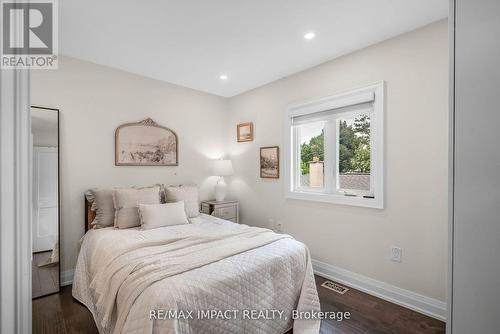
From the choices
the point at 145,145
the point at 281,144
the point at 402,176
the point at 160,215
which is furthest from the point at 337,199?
the point at 145,145

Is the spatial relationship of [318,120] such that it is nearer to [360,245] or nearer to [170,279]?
[360,245]

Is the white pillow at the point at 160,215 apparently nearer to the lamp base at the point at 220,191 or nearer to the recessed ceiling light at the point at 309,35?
the lamp base at the point at 220,191

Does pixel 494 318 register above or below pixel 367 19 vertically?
below

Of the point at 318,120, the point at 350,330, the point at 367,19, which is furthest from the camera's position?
the point at 318,120

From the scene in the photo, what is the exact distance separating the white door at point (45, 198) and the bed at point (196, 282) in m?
0.47

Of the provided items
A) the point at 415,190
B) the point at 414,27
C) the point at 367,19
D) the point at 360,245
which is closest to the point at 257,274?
the point at 360,245

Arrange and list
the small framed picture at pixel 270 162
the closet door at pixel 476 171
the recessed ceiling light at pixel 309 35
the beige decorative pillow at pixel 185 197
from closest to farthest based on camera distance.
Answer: the closet door at pixel 476 171, the recessed ceiling light at pixel 309 35, the beige decorative pillow at pixel 185 197, the small framed picture at pixel 270 162

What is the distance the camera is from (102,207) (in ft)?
8.49

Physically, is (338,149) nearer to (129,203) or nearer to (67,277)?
(129,203)

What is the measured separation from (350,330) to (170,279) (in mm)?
1492

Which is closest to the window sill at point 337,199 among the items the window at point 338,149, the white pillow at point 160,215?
the window at point 338,149

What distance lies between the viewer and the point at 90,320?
2.01m

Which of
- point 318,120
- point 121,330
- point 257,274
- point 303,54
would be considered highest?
point 303,54

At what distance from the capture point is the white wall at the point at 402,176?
6.69 feet
